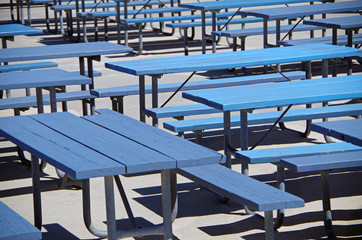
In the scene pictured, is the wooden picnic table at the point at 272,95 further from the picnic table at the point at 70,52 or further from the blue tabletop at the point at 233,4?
the blue tabletop at the point at 233,4

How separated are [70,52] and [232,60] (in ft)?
4.20

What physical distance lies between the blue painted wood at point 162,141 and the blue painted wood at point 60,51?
1841 mm

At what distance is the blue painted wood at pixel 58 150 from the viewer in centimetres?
306

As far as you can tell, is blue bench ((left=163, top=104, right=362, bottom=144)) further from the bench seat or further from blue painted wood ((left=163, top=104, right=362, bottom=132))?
the bench seat

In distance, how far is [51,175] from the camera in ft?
18.9

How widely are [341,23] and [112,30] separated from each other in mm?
8146

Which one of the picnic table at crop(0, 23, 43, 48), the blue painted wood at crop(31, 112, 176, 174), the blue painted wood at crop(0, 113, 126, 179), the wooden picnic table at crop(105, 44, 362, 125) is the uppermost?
the picnic table at crop(0, 23, 43, 48)

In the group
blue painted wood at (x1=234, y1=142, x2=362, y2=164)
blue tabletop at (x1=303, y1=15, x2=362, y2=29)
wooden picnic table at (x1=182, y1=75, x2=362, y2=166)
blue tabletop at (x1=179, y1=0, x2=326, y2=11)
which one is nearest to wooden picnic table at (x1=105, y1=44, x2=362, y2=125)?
wooden picnic table at (x1=182, y1=75, x2=362, y2=166)

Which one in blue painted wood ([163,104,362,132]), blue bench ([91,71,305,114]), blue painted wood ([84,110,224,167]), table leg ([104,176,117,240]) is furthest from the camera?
blue bench ([91,71,305,114])

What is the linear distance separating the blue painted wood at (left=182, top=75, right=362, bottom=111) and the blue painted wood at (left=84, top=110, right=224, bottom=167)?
60 centimetres

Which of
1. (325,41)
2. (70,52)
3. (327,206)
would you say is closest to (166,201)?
(327,206)

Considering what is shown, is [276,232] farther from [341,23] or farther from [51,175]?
[341,23]

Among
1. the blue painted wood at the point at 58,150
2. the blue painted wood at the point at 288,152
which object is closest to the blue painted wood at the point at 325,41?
the blue painted wood at the point at 288,152

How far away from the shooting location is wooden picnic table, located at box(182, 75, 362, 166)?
14.1ft
